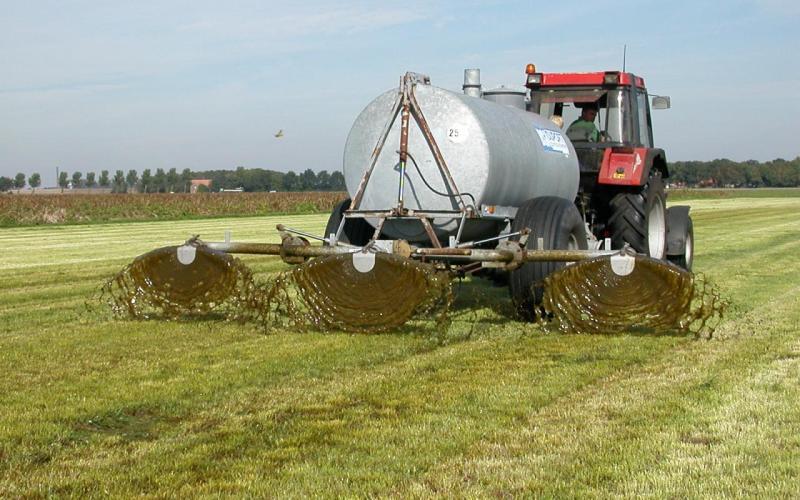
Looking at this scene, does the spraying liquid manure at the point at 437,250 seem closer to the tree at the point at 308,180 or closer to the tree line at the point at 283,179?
the tree line at the point at 283,179

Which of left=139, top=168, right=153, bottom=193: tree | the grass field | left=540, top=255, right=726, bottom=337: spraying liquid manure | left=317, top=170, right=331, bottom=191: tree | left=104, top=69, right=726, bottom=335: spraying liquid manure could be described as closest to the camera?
the grass field

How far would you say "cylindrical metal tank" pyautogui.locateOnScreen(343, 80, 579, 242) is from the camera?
9250 millimetres

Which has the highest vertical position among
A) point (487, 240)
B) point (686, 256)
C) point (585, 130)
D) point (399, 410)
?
→ point (585, 130)

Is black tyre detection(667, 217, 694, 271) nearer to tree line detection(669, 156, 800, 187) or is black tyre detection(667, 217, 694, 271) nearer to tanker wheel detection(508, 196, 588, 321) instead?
tanker wheel detection(508, 196, 588, 321)

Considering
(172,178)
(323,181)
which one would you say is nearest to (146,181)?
(172,178)

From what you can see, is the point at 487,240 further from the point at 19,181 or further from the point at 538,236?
the point at 19,181

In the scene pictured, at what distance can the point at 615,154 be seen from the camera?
1192cm

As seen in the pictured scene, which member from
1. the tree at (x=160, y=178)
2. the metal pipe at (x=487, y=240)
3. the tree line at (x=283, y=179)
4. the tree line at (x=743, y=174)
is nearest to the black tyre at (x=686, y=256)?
the metal pipe at (x=487, y=240)

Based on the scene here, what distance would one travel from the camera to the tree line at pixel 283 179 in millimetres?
90500

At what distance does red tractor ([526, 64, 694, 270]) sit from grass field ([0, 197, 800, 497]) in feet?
7.26

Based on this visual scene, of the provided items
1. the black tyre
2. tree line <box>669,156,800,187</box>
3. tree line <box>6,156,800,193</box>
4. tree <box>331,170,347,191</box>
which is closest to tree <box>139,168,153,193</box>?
tree line <box>6,156,800,193</box>

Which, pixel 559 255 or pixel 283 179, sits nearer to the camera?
pixel 559 255

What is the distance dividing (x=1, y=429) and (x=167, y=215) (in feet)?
129

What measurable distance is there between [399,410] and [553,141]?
5.17 meters
